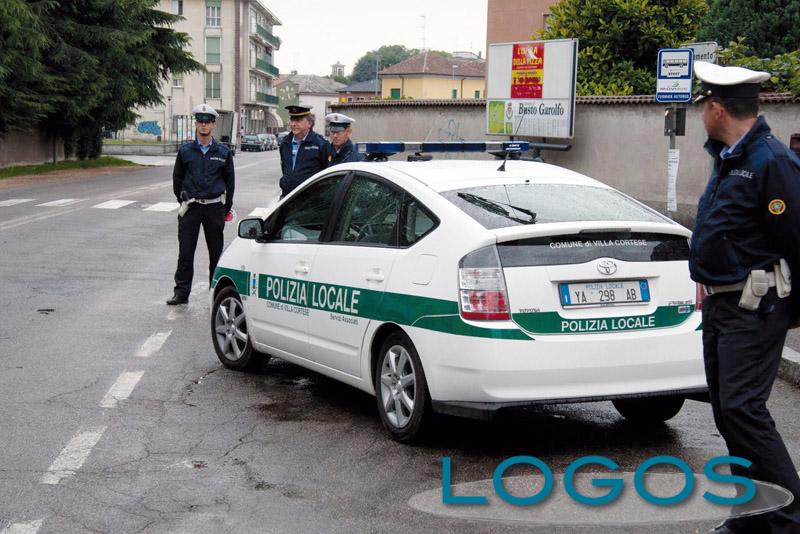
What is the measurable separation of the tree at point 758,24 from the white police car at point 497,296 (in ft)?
83.6

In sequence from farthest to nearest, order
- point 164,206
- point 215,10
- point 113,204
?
point 215,10, point 164,206, point 113,204

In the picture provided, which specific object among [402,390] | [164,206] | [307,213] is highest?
[307,213]

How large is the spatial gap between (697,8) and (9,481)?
2715cm

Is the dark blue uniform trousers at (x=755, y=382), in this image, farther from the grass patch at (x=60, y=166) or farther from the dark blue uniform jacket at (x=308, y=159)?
the grass patch at (x=60, y=166)

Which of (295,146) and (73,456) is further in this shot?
(295,146)

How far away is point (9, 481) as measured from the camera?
5352 millimetres

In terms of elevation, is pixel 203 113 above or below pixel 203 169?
above

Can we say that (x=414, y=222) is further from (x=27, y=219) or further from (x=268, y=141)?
(x=268, y=141)

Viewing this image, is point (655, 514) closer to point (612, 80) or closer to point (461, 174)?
point (461, 174)

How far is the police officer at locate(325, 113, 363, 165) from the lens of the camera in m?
11.2

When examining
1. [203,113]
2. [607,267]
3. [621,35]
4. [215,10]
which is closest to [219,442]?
[607,267]

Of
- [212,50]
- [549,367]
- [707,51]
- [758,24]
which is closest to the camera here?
[549,367]

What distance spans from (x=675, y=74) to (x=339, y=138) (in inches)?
186

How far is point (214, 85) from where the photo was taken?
108 metres
